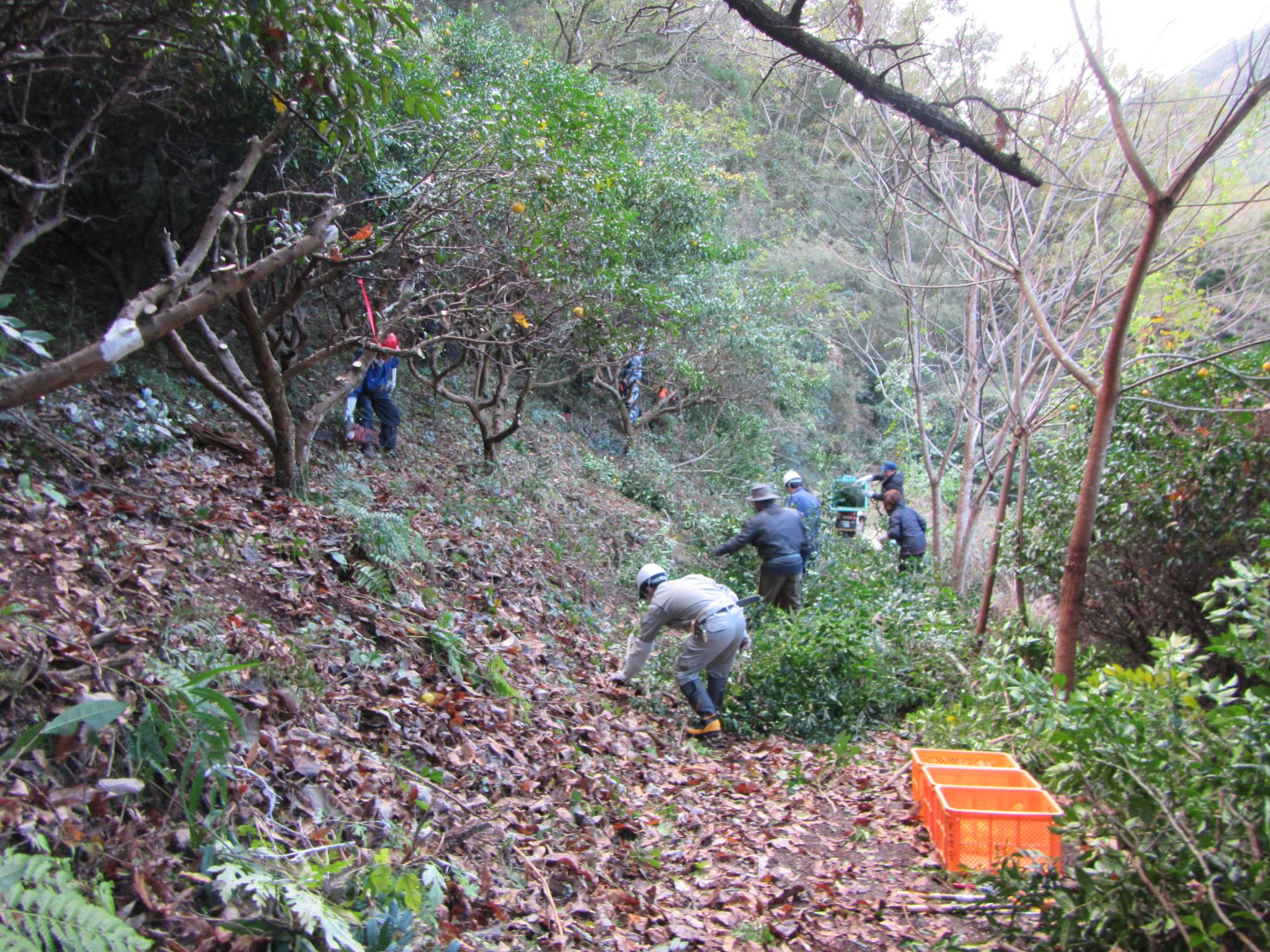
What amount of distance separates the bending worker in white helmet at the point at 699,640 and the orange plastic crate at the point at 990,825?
94.3 inches

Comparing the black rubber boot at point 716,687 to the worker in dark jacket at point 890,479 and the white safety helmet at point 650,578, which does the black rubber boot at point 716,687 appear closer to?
the white safety helmet at point 650,578

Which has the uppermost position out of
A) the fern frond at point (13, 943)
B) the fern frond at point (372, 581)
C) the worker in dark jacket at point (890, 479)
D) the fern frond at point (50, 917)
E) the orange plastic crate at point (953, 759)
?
the worker in dark jacket at point (890, 479)

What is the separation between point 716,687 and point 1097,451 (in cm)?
360

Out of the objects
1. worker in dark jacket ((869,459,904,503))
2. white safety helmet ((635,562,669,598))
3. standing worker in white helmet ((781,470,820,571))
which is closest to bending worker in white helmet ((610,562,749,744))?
white safety helmet ((635,562,669,598))

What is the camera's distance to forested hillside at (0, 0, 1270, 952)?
2938 mm

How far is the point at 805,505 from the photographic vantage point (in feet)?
36.4

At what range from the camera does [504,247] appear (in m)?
9.13

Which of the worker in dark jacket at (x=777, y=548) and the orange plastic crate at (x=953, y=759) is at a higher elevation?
the orange plastic crate at (x=953, y=759)

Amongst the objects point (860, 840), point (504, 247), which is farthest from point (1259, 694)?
point (504, 247)

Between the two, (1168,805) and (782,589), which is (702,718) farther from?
(1168,805)

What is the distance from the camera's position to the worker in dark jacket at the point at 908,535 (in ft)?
37.2

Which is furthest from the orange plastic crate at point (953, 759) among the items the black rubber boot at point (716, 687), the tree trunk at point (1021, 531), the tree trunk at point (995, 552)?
the tree trunk at point (995, 552)

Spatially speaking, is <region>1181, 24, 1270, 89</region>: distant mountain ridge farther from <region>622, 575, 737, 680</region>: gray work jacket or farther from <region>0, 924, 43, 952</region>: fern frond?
<region>0, 924, 43, 952</region>: fern frond

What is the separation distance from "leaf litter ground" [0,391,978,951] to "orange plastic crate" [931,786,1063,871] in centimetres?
24
